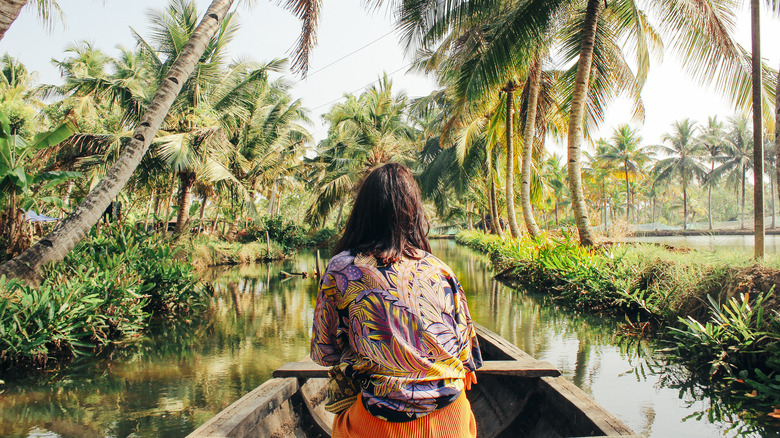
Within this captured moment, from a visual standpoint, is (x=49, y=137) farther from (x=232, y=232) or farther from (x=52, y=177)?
(x=232, y=232)

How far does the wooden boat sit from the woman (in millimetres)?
881

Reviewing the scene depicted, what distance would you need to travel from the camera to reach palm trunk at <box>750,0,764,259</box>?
20.6ft

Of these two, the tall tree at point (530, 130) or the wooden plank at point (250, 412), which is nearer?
the wooden plank at point (250, 412)

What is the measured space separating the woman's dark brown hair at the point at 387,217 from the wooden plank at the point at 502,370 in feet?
5.29

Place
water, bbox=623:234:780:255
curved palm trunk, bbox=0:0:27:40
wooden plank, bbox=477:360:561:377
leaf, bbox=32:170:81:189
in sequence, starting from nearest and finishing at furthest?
wooden plank, bbox=477:360:561:377, curved palm trunk, bbox=0:0:27:40, leaf, bbox=32:170:81:189, water, bbox=623:234:780:255

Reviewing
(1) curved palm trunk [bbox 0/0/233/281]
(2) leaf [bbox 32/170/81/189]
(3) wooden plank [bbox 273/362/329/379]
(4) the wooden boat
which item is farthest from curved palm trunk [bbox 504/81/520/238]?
(3) wooden plank [bbox 273/362/329/379]

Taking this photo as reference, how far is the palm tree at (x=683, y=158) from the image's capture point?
36.2 m

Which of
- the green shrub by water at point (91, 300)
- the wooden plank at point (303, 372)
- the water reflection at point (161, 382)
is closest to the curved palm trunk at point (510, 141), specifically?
the water reflection at point (161, 382)

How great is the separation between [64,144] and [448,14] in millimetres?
10691

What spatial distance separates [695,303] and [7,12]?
7.40 m

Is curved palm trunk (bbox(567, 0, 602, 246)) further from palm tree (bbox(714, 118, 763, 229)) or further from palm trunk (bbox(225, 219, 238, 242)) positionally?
palm tree (bbox(714, 118, 763, 229))

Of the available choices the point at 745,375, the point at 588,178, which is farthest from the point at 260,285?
the point at 588,178

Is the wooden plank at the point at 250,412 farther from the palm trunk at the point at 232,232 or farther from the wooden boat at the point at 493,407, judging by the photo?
the palm trunk at the point at 232,232

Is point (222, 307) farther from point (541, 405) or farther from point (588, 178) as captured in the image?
point (588, 178)
